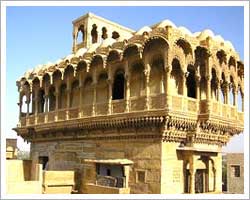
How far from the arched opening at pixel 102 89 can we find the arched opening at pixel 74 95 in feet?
5.16

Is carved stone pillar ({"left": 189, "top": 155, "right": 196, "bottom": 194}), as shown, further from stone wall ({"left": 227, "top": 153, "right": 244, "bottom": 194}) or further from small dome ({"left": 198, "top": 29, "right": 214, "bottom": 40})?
stone wall ({"left": 227, "top": 153, "right": 244, "bottom": 194})

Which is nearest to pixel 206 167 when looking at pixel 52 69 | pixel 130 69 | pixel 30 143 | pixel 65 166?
pixel 130 69

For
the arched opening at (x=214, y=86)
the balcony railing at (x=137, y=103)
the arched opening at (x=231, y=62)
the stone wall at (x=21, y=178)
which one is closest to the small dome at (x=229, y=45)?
the arched opening at (x=231, y=62)

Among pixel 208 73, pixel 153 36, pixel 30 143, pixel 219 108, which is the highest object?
pixel 153 36

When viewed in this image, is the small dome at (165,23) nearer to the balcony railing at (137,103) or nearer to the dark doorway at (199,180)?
the balcony railing at (137,103)

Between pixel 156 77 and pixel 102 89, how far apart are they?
2.84m

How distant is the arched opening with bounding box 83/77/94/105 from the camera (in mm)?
15475

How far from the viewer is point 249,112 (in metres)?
11.7

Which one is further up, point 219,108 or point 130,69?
point 130,69

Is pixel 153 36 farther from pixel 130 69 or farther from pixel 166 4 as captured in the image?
pixel 166 4

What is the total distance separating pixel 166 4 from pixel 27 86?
36.3 feet

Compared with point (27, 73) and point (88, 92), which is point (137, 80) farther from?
point (27, 73)

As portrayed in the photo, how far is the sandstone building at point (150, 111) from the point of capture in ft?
38.9

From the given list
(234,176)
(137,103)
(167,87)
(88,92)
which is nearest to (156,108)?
(167,87)
